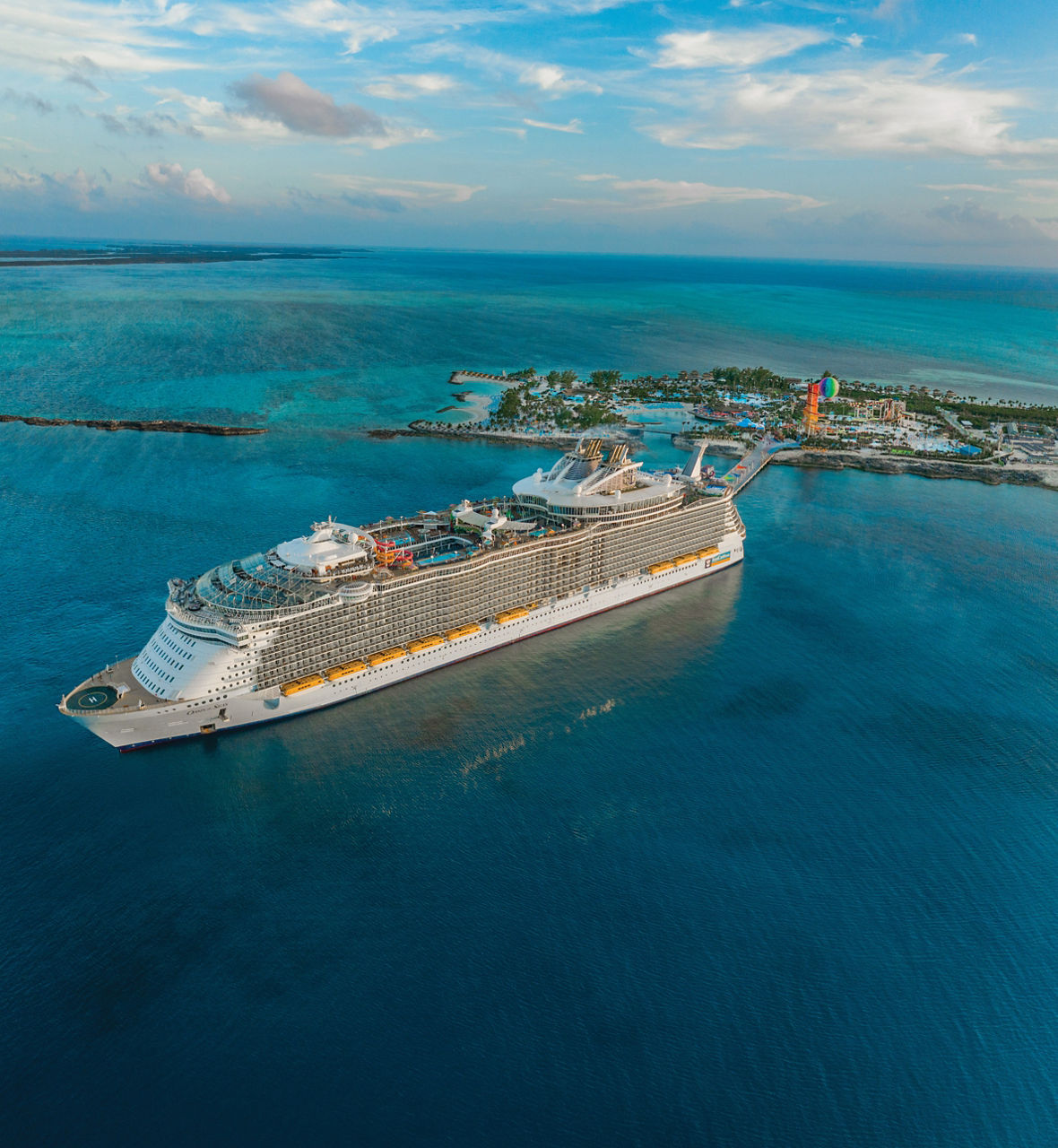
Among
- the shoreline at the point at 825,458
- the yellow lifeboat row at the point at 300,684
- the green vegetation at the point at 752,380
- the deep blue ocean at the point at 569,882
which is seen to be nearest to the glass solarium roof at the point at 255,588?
the yellow lifeboat row at the point at 300,684

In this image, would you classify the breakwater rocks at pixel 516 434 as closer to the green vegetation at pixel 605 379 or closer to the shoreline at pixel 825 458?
the shoreline at pixel 825 458

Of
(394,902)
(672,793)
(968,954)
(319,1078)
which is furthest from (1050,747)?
→ (319,1078)

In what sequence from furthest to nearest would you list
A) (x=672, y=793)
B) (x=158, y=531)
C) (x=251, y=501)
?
1. (x=251, y=501)
2. (x=158, y=531)
3. (x=672, y=793)

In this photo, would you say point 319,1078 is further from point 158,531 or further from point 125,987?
point 158,531

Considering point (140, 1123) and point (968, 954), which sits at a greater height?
point (968, 954)

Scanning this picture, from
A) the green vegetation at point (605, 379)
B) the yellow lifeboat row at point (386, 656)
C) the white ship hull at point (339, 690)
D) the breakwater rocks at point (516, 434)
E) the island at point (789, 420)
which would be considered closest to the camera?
the white ship hull at point (339, 690)

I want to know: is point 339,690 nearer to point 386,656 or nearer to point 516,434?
point 386,656

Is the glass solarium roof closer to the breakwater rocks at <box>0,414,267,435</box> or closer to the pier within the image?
the pier
